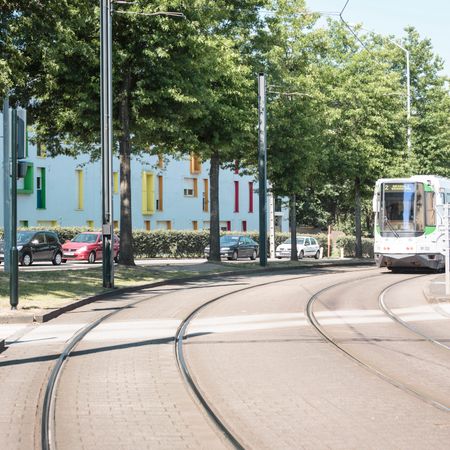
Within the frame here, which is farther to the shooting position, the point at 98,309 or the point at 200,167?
the point at 200,167

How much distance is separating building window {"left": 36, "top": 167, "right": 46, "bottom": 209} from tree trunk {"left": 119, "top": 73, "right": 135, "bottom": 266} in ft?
93.1

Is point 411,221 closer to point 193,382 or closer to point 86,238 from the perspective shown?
point 86,238

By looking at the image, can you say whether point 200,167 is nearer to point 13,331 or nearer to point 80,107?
point 80,107

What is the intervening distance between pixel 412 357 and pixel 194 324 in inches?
188

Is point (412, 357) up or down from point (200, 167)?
down

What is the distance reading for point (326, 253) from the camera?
65.1 m

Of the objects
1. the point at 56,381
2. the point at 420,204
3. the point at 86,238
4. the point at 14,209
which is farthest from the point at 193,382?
the point at 86,238

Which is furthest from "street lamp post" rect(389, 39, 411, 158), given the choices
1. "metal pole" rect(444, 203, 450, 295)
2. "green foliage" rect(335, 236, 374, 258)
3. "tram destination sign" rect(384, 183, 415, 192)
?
"metal pole" rect(444, 203, 450, 295)

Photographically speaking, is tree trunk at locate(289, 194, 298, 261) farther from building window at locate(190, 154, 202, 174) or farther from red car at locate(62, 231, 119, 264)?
building window at locate(190, 154, 202, 174)

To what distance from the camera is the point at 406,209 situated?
107 feet

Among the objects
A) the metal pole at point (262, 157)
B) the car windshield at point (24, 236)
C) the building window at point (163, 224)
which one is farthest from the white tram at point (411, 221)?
the building window at point (163, 224)

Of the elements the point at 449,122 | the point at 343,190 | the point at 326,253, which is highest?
the point at 449,122

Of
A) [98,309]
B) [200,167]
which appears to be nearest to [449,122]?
[200,167]

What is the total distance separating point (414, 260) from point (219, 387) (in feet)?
81.1
